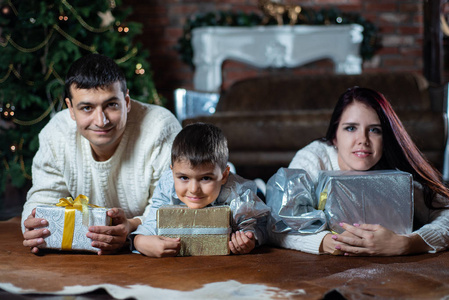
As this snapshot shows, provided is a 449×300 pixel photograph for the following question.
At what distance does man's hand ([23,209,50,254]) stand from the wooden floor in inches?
1.6

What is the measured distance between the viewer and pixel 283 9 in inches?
199

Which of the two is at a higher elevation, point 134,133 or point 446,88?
point 446,88

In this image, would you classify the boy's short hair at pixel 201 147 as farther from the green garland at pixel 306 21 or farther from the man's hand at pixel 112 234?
the green garland at pixel 306 21

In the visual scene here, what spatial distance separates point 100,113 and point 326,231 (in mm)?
875

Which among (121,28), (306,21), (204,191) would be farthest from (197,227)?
(306,21)

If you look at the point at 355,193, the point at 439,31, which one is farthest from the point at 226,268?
the point at 439,31

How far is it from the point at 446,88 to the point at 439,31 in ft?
2.86

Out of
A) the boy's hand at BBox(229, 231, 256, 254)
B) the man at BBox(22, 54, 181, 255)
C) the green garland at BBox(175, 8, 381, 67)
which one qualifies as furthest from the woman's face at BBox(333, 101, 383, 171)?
the green garland at BBox(175, 8, 381, 67)

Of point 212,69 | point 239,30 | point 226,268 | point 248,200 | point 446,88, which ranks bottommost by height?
point 226,268

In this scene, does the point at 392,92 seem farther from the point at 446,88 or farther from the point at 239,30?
the point at 239,30

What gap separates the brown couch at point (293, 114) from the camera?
2.87 metres

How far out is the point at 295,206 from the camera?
5.46 ft

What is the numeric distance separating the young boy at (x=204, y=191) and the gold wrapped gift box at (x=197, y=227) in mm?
26

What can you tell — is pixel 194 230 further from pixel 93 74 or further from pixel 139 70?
pixel 139 70
